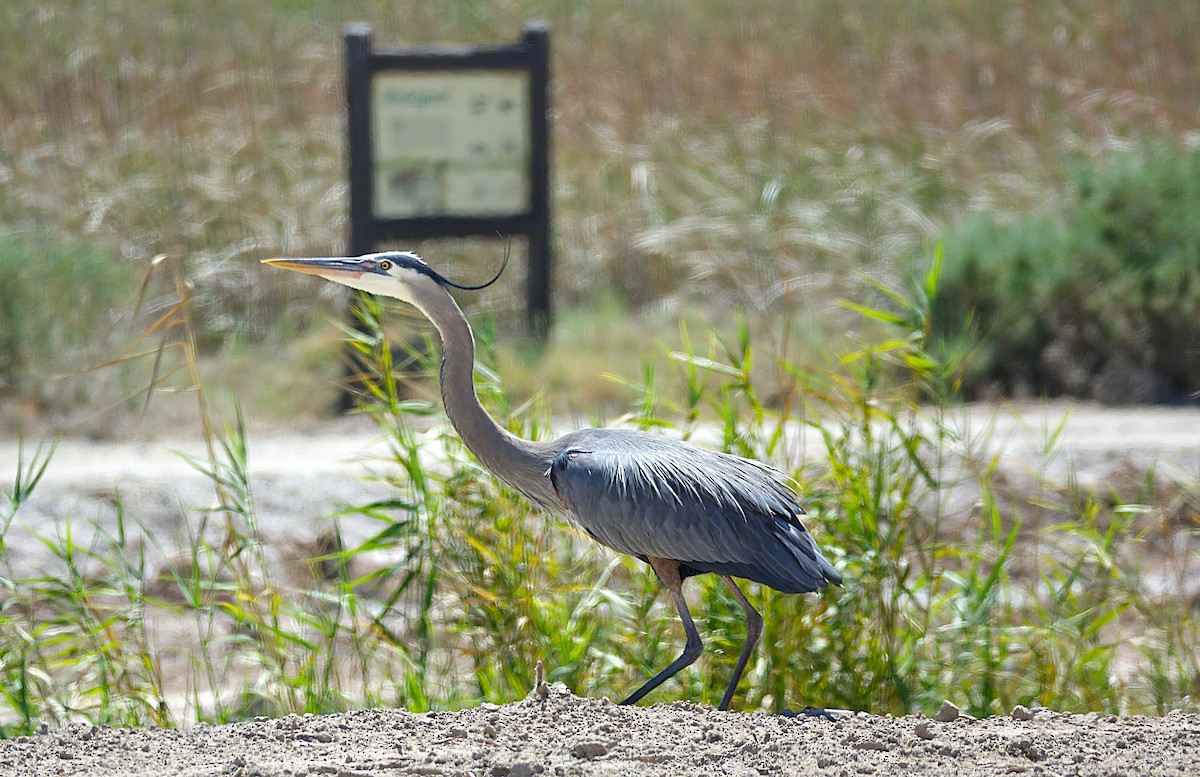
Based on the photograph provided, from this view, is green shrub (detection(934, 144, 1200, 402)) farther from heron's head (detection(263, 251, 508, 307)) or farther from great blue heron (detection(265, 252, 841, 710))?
heron's head (detection(263, 251, 508, 307))

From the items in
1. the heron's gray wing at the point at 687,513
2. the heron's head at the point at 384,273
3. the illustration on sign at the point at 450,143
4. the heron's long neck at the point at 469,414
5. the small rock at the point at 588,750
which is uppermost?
the illustration on sign at the point at 450,143

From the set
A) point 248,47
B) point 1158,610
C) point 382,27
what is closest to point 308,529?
point 1158,610

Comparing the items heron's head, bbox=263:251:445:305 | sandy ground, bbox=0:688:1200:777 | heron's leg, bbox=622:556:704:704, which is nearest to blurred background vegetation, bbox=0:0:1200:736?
heron's leg, bbox=622:556:704:704

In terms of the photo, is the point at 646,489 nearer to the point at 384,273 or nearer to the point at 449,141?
the point at 384,273

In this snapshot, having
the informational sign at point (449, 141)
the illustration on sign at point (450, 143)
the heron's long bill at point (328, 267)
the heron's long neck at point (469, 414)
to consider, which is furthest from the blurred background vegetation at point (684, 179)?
the heron's long bill at point (328, 267)

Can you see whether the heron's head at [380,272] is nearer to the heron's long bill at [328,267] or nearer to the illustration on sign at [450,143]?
the heron's long bill at [328,267]

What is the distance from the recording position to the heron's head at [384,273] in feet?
13.4

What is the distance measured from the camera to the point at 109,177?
1127 cm

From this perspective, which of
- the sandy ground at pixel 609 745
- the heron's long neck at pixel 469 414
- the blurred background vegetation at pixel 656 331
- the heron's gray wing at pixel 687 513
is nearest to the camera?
the sandy ground at pixel 609 745

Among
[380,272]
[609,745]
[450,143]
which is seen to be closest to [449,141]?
[450,143]

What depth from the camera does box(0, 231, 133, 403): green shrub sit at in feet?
27.6

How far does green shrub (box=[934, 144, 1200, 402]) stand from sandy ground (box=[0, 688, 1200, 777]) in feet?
18.1

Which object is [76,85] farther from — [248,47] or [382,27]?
[382,27]

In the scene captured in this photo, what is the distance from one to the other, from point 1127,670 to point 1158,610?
87 cm
